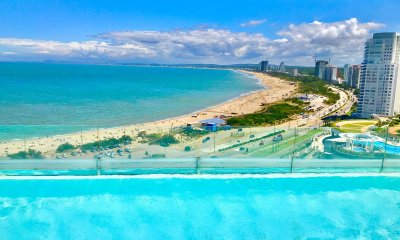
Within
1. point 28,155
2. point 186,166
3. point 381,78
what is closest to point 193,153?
point 186,166

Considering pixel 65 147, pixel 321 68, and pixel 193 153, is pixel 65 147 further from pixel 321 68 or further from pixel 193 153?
pixel 321 68

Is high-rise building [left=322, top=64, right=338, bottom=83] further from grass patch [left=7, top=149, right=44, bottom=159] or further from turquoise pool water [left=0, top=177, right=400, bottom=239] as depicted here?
grass patch [left=7, top=149, right=44, bottom=159]

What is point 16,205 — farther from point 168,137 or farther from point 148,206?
point 168,137

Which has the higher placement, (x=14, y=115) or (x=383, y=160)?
(x=383, y=160)

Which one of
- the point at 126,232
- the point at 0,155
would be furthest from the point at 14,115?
the point at 126,232

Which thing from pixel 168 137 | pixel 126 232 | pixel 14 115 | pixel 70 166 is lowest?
pixel 14 115

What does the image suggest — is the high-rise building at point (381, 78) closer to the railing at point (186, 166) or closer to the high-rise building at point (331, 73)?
the railing at point (186, 166)
